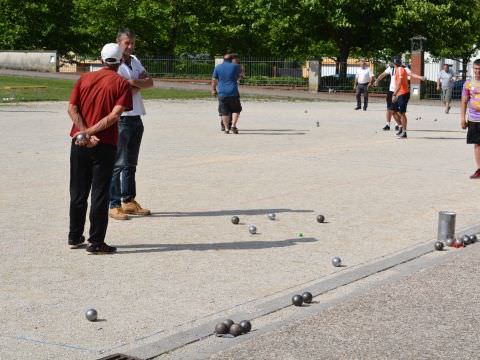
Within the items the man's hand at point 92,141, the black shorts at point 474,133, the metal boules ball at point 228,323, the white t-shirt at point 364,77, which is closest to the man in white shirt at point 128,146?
the man's hand at point 92,141

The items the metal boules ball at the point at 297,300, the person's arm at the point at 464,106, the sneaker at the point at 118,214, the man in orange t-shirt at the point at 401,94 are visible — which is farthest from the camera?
the man in orange t-shirt at the point at 401,94

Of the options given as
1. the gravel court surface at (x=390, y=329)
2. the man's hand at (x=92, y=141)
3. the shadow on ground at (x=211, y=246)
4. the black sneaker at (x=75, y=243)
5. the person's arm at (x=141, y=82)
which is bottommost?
the shadow on ground at (x=211, y=246)

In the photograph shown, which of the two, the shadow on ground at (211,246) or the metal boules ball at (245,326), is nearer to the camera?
the metal boules ball at (245,326)

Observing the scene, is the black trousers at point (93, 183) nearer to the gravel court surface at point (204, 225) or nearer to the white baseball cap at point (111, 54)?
the gravel court surface at point (204, 225)

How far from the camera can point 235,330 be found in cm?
580

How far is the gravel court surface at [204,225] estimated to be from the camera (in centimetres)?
642

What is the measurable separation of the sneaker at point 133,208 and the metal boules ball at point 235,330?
4.62 m

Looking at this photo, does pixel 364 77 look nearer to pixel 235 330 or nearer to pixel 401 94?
pixel 401 94

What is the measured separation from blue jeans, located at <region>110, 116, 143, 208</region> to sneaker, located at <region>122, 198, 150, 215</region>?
0.16ft

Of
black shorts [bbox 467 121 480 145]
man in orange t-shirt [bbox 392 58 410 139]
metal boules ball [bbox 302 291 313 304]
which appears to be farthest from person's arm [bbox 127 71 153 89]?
man in orange t-shirt [bbox 392 58 410 139]

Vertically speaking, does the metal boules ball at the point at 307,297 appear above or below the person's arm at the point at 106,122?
below

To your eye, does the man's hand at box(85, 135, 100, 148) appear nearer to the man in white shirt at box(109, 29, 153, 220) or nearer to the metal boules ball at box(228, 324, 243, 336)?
the man in white shirt at box(109, 29, 153, 220)

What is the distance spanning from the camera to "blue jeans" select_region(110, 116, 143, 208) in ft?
33.2

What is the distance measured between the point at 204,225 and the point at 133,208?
0.90 metres
